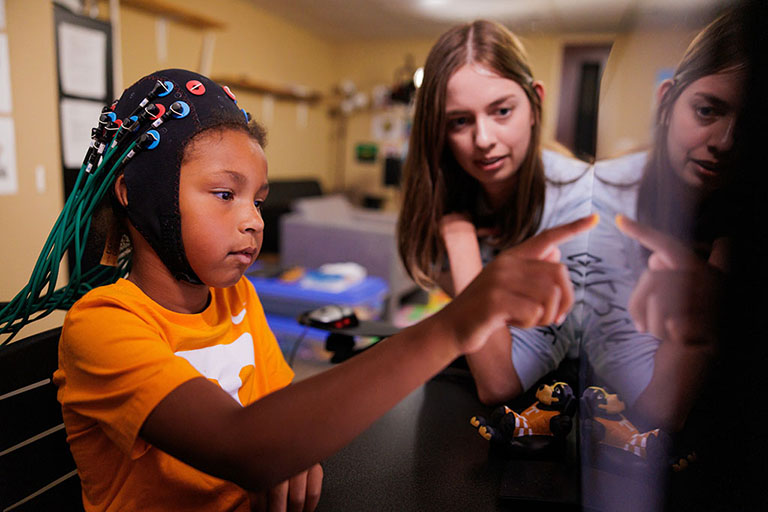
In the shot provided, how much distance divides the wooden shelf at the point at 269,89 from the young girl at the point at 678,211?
13.1 ft

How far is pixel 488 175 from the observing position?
759 mm

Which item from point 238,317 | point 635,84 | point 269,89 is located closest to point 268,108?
point 269,89

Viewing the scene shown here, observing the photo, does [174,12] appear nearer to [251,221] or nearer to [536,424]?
[251,221]

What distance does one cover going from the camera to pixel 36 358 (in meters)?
0.50

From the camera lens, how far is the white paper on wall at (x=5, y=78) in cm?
176

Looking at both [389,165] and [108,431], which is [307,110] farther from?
[108,431]

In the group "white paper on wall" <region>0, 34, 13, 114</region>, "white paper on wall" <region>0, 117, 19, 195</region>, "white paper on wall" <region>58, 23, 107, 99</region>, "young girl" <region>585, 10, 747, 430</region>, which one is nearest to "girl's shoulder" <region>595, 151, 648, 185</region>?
"young girl" <region>585, 10, 747, 430</region>

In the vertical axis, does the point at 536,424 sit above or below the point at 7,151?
below

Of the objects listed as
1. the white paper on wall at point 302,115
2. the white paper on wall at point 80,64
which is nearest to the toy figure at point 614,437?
the white paper on wall at point 80,64

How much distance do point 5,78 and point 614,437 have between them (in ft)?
7.32

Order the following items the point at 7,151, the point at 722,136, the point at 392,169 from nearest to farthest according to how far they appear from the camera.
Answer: the point at 722,136 → the point at 7,151 → the point at 392,169

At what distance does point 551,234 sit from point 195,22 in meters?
3.92

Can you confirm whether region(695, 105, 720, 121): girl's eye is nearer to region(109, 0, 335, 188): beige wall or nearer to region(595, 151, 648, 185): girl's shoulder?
region(595, 151, 648, 185): girl's shoulder

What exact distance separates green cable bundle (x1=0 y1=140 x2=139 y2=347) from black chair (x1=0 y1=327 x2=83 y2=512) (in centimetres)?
3
